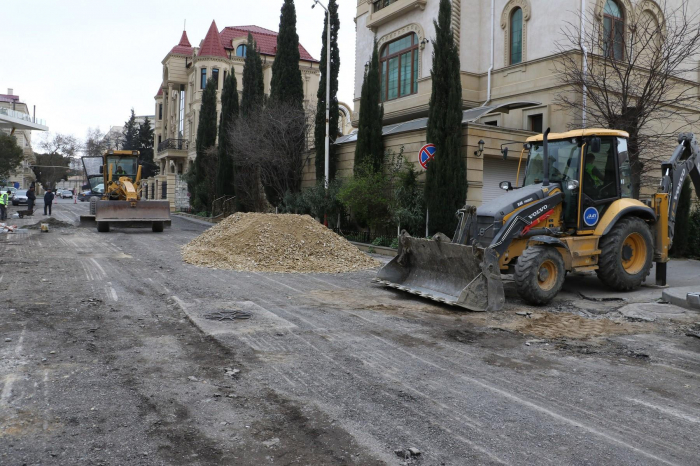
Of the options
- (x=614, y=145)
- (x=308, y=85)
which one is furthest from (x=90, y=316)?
(x=308, y=85)

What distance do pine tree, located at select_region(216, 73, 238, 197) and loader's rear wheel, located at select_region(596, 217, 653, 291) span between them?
81.1ft

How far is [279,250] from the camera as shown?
14336 mm

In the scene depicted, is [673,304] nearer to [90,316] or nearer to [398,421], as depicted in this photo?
[398,421]

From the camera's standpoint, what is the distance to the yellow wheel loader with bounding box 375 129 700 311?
9.26 metres

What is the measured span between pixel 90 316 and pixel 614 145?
9.20 metres

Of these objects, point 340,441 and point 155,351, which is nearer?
point 340,441

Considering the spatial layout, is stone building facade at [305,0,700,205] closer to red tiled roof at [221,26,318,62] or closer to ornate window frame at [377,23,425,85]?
ornate window frame at [377,23,425,85]

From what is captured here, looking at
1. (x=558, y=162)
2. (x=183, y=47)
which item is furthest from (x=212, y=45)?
(x=558, y=162)

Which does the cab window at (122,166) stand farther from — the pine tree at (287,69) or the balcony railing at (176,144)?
the balcony railing at (176,144)

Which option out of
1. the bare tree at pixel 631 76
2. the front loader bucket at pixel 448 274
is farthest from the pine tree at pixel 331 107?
the front loader bucket at pixel 448 274

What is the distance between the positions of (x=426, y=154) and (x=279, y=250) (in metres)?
5.61

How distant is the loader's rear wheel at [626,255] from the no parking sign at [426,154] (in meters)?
7.27

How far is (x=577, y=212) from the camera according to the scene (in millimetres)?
10250

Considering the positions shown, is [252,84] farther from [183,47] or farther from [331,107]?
[183,47]
